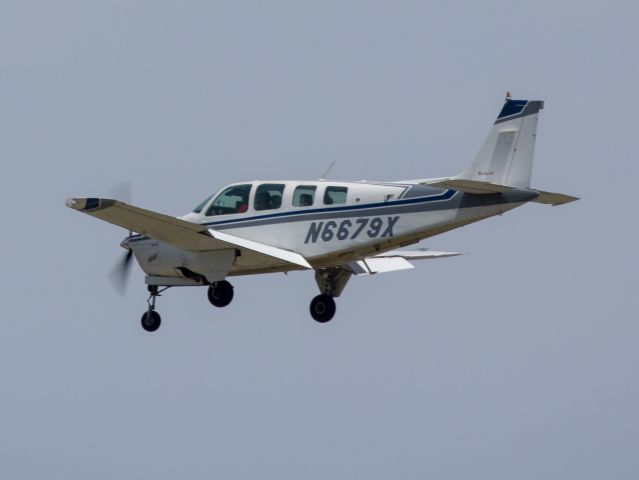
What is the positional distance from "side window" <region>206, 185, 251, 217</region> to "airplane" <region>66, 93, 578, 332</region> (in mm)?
21

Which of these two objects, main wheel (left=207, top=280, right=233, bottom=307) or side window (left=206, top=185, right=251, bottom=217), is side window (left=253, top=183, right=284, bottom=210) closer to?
side window (left=206, top=185, right=251, bottom=217)

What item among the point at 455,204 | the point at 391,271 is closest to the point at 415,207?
the point at 455,204

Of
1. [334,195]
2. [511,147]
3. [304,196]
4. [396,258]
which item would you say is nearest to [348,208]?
[334,195]

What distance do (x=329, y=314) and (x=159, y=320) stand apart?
3841 millimetres

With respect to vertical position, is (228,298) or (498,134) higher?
(498,134)

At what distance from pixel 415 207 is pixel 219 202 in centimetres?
458

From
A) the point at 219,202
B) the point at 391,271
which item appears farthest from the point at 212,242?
the point at 391,271

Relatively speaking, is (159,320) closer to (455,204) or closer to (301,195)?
(301,195)

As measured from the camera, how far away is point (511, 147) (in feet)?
149

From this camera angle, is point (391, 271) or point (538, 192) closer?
point (538, 192)

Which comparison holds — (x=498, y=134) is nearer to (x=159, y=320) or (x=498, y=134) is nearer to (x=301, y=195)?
(x=301, y=195)

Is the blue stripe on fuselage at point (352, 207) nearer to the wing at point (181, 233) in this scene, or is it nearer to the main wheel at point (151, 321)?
the wing at point (181, 233)

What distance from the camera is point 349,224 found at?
4684 centimetres

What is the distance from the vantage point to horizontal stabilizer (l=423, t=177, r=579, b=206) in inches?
1748
